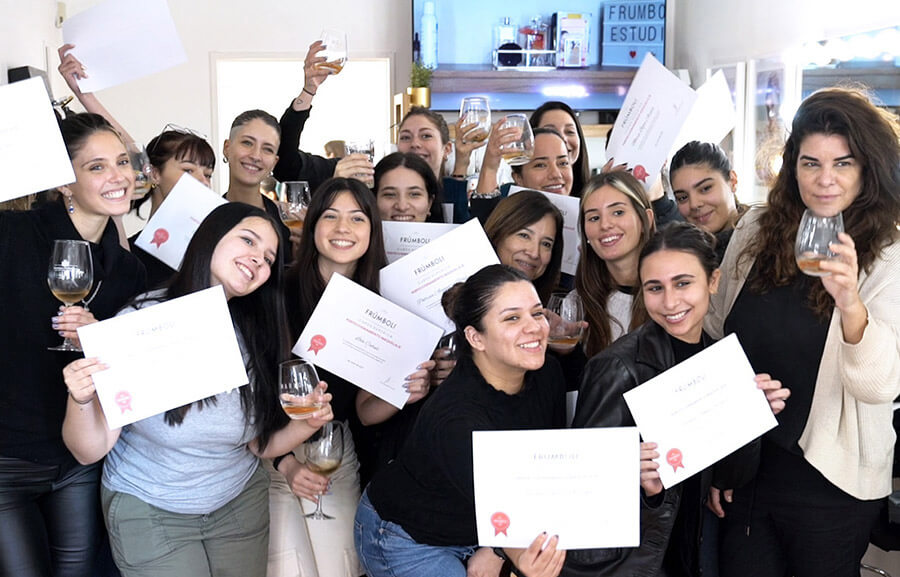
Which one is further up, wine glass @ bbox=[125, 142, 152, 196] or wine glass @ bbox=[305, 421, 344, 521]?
wine glass @ bbox=[125, 142, 152, 196]

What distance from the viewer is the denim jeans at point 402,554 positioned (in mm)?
2240

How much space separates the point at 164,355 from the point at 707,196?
183 cm

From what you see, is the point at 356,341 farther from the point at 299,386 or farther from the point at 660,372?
the point at 660,372

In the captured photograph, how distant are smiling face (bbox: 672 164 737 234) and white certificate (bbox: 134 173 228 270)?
1526 millimetres

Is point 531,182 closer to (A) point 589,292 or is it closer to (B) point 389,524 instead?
(A) point 589,292

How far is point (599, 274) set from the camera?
8.74ft

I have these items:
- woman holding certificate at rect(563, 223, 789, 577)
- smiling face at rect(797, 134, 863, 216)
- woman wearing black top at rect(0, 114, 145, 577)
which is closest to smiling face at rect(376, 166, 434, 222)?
woman wearing black top at rect(0, 114, 145, 577)

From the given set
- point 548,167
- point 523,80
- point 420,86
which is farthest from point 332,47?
point 523,80

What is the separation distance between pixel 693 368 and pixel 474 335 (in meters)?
0.52

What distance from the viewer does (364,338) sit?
246 cm

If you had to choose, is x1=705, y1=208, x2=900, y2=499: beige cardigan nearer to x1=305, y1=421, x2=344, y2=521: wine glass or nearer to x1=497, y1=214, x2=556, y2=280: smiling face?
x1=497, y1=214, x2=556, y2=280: smiling face

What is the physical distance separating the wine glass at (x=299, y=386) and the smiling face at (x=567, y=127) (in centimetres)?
177

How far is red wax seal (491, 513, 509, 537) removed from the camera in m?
1.81

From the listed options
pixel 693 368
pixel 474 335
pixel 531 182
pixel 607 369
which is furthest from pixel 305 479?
pixel 531 182
